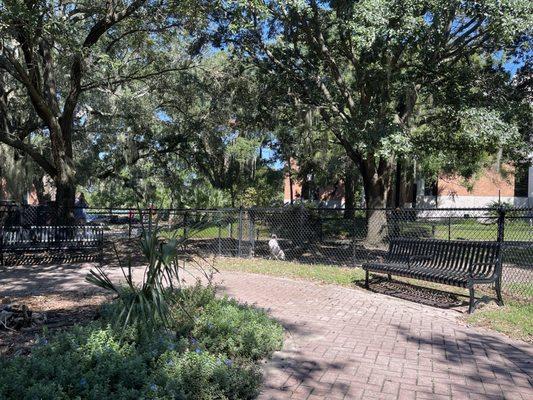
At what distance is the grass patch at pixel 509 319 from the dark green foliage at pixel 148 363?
293cm

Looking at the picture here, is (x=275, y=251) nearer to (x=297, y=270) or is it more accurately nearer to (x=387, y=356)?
(x=297, y=270)

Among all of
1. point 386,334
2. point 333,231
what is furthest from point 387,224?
point 386,334

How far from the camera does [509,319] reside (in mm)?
6527

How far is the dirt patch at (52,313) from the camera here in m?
5.01

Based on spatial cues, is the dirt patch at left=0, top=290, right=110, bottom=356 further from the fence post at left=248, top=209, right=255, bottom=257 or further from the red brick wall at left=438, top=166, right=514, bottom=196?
the red brick wall at left=438, top=166, right=514, bottom=196

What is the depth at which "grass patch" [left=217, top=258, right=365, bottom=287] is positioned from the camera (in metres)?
9.70

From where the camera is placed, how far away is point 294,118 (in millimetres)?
15211

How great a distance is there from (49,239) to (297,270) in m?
5.95

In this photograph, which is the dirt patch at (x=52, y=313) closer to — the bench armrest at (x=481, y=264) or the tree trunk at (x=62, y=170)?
the bench armrest at (x=481, y=264)

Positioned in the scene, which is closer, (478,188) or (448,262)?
(448,262)

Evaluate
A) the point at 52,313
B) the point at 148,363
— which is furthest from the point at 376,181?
the point at 148,363

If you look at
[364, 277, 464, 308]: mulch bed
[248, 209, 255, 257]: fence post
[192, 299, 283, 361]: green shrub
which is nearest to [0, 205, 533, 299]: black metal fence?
[248, 209, 255, 257]: fence post

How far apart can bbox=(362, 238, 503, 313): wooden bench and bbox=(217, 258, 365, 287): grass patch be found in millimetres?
907

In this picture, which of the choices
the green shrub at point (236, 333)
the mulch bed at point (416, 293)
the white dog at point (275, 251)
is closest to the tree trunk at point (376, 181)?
the white dog at point (275, 251)
